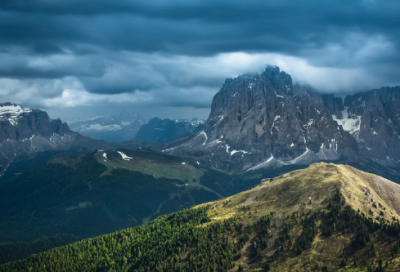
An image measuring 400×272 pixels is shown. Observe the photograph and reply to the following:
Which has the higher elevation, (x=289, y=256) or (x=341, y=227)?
(x=341, y=227)

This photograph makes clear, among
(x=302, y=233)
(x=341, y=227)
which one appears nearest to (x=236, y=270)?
(x=302, y=233)

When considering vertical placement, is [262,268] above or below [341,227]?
below

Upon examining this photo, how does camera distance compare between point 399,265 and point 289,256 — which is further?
point 289,256

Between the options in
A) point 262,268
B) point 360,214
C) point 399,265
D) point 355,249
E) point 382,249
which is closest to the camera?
point 399,265

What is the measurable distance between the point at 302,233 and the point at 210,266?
54169 mm

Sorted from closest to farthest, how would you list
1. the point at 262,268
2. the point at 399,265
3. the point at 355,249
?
the point at 399,265 < the point at 355,249 < the point at 262,268

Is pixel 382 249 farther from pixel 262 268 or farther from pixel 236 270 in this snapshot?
pixel 236 270

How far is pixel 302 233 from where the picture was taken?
199 meters

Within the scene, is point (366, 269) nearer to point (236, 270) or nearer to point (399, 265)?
point (399, 265)

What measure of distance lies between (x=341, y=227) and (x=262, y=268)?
47.9m

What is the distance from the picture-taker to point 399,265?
462 feet

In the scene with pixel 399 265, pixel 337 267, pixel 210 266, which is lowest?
pixel 210 266

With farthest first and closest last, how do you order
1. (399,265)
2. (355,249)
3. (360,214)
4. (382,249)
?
(360,214) < (355,249) < (382,249) < (399,265)

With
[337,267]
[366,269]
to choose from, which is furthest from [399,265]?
[337,267]
